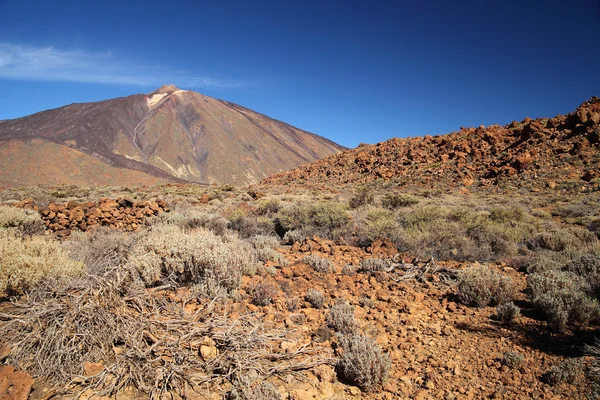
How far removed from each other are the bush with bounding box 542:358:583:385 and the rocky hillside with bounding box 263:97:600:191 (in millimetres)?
19445

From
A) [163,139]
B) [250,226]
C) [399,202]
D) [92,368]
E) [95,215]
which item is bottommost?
[92,368]

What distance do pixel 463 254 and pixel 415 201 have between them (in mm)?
7050

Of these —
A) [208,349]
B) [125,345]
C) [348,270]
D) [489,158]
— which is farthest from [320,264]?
[489,158]

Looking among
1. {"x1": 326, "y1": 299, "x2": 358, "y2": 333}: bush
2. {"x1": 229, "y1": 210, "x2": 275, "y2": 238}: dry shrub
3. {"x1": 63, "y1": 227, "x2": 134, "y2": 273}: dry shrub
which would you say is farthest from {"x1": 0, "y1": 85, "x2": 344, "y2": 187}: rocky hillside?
{"x1": 326, "y1": 299, "x2": 358, "y2": 333}: bush

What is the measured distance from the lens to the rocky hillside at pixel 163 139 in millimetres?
64194

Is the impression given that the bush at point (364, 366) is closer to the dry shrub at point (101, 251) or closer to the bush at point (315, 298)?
the bush at point (315, 298)

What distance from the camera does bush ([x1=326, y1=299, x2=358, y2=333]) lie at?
11.0 feet

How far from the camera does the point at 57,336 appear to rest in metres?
2.43

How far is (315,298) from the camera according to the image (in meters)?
4.00

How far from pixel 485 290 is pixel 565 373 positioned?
1.68m

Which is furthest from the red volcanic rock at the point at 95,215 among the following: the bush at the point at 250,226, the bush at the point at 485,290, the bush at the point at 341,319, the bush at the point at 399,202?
the bush at the point at 399,202

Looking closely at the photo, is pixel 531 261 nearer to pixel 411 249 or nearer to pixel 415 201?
pixel 411 249

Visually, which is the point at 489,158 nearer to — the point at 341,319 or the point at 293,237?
the point at 293,237

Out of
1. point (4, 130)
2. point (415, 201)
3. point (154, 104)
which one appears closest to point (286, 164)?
point (154, 104)
